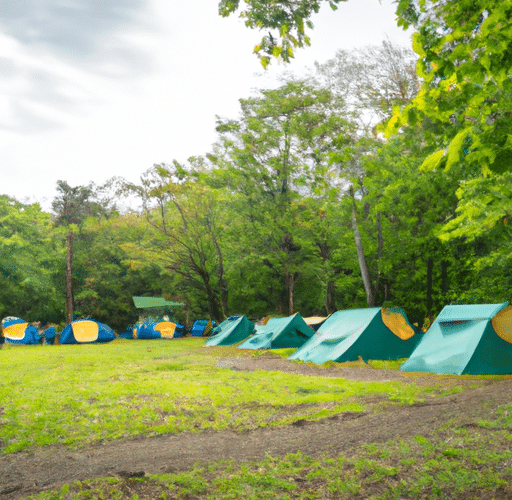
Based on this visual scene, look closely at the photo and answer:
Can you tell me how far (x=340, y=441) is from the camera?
4117 millimetres

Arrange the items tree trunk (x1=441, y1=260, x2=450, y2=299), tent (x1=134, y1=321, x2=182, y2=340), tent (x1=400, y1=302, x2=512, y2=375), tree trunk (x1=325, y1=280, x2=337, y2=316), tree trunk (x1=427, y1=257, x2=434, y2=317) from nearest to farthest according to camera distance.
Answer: tent (x1=400, y1=302, x2=512, y2=375)
tree trunk (x1=427, y1=257, x2=434, y2=317)
tree trunk (x1=441, y1=260, x2=450, y2=299)
tree trunk (x1=325, y1=280, x2=337, y2=316)
tent (x1=134, y1=321, x2=182, y2=340)

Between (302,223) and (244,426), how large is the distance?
61.1 ft

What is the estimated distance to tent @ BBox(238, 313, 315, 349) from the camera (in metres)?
14.2

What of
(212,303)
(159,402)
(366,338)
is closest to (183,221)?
(212,303)

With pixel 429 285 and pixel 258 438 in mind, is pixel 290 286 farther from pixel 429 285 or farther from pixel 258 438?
pixel 258 438

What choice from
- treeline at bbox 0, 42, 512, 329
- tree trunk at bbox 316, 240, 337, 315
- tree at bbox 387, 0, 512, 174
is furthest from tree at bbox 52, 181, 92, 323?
tree at bbox 387, 0, 512, 174

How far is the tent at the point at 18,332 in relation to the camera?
946 inches

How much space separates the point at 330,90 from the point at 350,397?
744 inches

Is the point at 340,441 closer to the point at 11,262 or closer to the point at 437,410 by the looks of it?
the point at 437,410

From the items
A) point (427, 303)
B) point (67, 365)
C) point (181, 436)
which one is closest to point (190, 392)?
point (181, 436)

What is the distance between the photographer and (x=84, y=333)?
78.7 ft

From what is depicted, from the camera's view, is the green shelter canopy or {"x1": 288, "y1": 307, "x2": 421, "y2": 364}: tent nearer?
{"x1": 288, "y1": 307, "x2": 421, "y2": 364}: tent

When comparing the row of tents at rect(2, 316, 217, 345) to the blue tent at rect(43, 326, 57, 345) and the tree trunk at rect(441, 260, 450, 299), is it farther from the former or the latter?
the tree trunk at rect(441, 260, 450, 299)

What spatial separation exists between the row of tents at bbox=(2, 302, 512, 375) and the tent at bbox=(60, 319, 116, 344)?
12004 mm
